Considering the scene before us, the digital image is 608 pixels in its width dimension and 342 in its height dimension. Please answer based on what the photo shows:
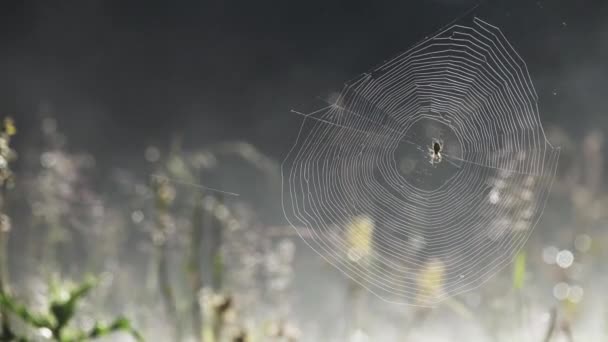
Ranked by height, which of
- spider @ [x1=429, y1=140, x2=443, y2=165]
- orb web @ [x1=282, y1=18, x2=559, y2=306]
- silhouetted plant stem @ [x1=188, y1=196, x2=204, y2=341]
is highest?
→ spider @ [x1=429, y1=140, x2=443, y2=165]

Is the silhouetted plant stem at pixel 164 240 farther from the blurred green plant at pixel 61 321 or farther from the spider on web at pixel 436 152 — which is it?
the spider on web at pixel 436 152

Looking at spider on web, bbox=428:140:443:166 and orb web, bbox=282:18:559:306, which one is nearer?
orb web, bbox=282:18:559:306

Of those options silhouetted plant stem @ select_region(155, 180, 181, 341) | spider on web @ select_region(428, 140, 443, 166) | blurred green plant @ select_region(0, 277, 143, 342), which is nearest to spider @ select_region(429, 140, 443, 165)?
spider on web @ select_region(428, 140, 443, 166)

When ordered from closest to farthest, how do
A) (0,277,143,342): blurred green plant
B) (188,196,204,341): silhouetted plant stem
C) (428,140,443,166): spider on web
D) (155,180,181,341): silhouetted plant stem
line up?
(0,277,143,342): blurred green plant
(155,180,181,341): silhouetted plant stem
(188,196,204,341): silhouetted plant stem
(428,140,443,166): spider on web

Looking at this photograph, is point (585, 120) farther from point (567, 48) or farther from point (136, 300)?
point (136, 300)

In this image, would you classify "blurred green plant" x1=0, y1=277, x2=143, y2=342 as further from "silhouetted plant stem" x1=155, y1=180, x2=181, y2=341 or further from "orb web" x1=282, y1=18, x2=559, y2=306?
"orb web" x1=282, y1=18, x2=559, y2=306

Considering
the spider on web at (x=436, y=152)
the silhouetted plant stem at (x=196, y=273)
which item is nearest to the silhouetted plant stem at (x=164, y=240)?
the silhouetted plant stem at (x=196, y=273)

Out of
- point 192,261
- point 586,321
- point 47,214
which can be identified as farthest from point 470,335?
point 47,214

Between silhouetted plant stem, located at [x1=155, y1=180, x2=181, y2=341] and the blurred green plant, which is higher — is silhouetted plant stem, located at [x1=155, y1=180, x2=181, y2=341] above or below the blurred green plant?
above
